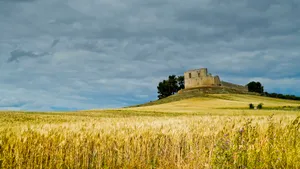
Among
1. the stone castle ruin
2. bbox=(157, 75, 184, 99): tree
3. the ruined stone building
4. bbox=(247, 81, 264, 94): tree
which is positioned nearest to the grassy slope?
the stone castle ruin

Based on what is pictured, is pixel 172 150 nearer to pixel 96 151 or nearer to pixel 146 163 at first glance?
pixel 146 163

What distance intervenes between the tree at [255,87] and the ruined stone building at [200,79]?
2980 centimetres

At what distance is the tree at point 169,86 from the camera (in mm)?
101688

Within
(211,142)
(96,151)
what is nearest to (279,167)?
(211,142)

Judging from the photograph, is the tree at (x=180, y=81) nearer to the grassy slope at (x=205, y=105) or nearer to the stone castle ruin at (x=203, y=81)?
the stone castle ruin at (x=203, y=81)

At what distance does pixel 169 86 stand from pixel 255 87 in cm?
3629

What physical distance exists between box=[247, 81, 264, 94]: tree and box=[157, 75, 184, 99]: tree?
1157 inches

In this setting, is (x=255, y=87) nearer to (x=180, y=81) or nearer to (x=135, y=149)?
(x=180, y=81)

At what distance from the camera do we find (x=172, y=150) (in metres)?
6.81

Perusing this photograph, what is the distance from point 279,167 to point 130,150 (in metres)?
3.36

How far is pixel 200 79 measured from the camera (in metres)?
90.1

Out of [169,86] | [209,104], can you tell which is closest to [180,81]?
[169,86]

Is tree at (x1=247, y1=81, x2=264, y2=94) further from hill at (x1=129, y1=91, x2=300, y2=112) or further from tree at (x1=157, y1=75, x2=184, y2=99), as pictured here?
hill at (x1=129, y1=91, x2=300, y2=112)

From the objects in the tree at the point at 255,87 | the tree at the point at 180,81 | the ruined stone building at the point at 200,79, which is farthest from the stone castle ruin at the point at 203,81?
the tree at the point at 255,87
